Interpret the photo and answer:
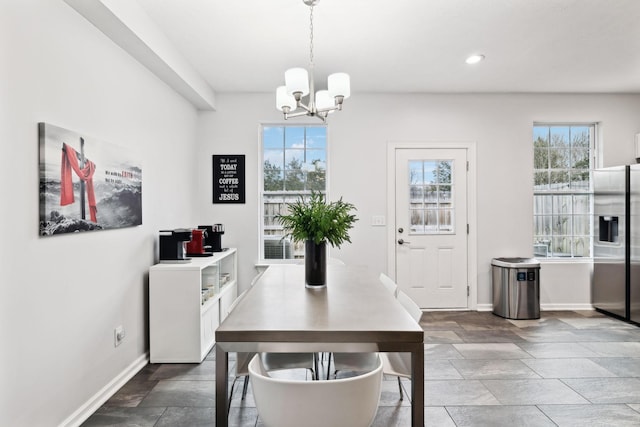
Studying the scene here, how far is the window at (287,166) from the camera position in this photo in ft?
15.5

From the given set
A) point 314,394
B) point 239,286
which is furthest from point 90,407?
point 239,286

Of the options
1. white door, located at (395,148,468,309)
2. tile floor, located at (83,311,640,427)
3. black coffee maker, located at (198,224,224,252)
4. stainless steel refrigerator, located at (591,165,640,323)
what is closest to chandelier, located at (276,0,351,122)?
black coffee maker, located at (198,224,224,252)

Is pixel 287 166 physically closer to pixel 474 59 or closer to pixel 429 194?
pixel 429 194

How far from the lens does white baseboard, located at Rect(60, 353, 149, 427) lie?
2.23 m

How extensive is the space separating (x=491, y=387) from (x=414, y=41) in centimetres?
272

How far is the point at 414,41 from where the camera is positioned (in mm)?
3242

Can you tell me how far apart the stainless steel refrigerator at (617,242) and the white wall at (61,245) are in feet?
15.8

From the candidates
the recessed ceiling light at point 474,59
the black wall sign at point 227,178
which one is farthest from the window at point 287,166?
the recessed ceiling light at point 474,59

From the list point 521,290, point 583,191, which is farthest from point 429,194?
point 583,191

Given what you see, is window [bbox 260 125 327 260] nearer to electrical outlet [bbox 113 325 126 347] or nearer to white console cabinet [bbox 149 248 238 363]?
white console cabinet [bbox 149 248 238 363]

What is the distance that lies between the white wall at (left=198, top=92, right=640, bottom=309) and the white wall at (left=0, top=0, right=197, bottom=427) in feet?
4.83

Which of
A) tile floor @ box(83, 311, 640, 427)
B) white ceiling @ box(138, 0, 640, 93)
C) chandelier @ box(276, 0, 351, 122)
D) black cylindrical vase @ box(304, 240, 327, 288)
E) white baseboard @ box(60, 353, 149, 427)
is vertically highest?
white ceiling @ box(138, 0, 640, 93)

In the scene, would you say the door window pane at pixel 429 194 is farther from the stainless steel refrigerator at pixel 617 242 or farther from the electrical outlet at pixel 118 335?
the electrical outlet at pixel 118 335

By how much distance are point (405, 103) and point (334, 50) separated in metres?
1.58
